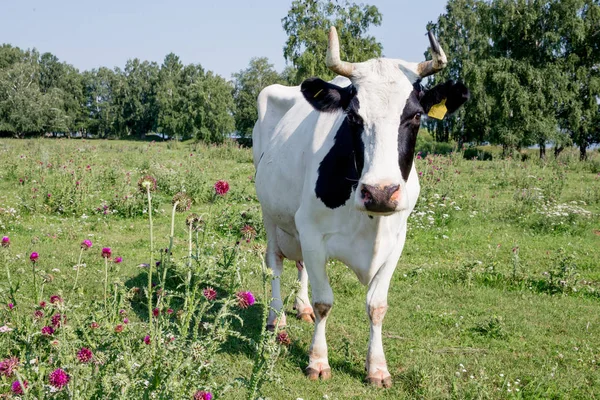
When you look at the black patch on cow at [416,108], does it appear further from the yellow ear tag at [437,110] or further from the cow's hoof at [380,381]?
the cow's hoof at [380,381]

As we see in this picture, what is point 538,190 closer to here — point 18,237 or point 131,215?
point 131,215

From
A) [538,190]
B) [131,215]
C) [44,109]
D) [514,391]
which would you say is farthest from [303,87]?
[44,109]

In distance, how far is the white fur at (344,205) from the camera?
3.22 metres

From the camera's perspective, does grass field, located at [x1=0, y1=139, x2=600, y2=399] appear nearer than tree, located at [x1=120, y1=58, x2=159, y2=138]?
Yes

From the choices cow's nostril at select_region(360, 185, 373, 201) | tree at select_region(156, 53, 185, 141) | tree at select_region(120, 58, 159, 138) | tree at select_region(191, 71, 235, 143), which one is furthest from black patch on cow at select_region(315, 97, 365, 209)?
tree at select_region(120, 58, 159, 138)

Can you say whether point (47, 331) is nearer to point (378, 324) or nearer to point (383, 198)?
point (383, 198)

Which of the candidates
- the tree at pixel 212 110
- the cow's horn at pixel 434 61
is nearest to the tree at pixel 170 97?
the tree at pixel 212 110

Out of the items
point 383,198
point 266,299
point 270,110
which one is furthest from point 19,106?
point 266,299

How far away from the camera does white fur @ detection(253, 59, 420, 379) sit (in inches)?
127

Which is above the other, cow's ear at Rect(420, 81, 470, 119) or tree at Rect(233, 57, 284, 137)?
tree at Rect(233, 57, 284, 137)

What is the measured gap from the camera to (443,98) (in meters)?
3.66

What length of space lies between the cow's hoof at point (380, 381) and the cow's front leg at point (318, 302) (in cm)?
32

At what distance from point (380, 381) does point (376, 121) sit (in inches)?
73.9

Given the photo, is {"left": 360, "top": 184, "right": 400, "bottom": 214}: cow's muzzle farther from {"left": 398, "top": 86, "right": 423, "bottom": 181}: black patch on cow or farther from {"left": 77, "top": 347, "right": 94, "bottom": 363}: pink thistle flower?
{"left": 77, "top": 347, "right": 94, "bottom": 363}: pink thistle flower
